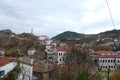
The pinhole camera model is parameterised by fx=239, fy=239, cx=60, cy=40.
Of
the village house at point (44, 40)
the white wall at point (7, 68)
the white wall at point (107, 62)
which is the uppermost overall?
the village house at point (44, 40)

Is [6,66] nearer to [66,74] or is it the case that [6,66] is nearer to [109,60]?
[66,74]

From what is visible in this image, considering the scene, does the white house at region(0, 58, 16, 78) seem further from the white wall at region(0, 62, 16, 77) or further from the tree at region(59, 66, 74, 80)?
the tree at region(59, 66, 74, 80)

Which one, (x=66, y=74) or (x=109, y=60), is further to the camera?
(x=109, y=60)

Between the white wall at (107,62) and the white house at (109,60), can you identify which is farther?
the white house at (109,60)

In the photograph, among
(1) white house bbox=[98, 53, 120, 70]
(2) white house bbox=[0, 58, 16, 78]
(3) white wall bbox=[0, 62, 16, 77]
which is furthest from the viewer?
(1) white house bbox=[98, 53, 120, 70]

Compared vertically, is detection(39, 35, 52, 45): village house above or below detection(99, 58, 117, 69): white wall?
above

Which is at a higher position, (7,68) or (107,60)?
(7,68)

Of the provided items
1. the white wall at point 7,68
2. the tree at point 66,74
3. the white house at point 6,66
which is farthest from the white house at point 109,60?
the white wall at point 7,68

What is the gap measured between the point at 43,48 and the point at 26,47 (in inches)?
241

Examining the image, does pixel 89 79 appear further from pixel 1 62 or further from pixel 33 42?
pixel 33 42

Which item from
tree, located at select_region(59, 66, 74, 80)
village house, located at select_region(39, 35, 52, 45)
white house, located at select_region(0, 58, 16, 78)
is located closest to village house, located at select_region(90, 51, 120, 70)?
village house, located at select_region(39, 35, 52, 45)

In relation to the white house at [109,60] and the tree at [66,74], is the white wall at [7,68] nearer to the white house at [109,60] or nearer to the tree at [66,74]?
the tree at [66,74]

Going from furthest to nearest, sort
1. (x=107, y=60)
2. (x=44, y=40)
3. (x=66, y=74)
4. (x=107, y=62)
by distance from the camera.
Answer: (x=44, y=40)
(x=107, y=60)
(x=107, y=62)
(x=66, y=74)

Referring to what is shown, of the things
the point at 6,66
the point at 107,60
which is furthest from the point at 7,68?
the point at 107,60
